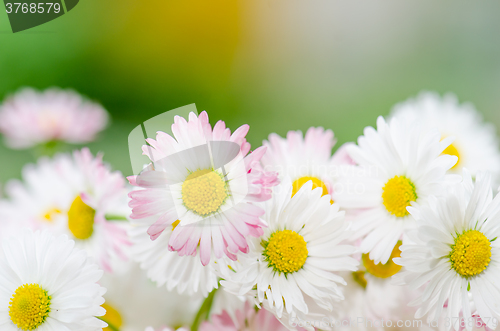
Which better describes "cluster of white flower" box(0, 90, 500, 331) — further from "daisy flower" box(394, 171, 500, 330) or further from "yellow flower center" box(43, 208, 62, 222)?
"yellow flower center" box(43, 208, 62, 222)

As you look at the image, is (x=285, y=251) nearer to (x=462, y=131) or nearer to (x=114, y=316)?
(x=114, y=316)

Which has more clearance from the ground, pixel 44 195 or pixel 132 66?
pixel 132 66

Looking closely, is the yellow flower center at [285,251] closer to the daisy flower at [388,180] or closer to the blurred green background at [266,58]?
the daisy flower at [388,180]

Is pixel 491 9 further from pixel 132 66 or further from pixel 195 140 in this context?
pixel 195 140

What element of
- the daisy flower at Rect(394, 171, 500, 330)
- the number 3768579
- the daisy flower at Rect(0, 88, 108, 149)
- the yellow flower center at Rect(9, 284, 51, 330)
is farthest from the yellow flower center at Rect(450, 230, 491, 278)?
the daisy flower at Rect(0, 88, 108, 149)

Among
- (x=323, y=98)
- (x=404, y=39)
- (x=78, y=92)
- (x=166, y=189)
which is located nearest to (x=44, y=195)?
(x=166, y=189)

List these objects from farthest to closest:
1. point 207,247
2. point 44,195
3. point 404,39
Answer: point 404,39, point 44,195, point 207,247

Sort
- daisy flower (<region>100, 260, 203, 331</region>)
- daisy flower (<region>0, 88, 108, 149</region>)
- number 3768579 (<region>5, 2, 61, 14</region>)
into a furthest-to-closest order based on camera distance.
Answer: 1. daisy flower (<region>0, 88, 108, 149</region>)
2. number 3768579 (<region>5, 2, 61, 14</region>)
3. daisy flower (<region>100, 260, 203, 331</region>)
